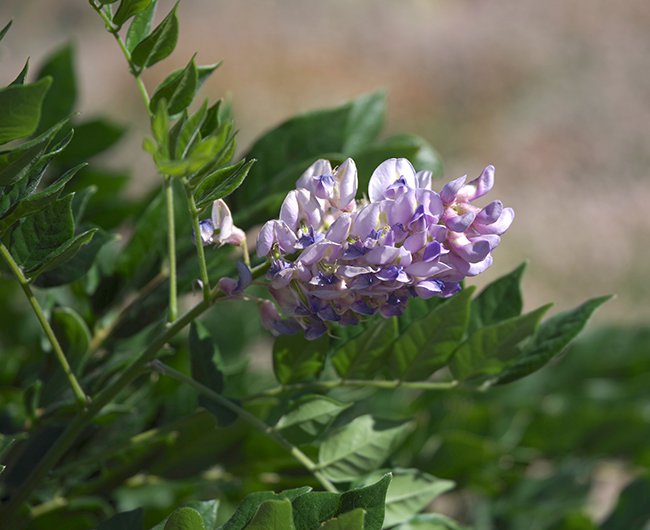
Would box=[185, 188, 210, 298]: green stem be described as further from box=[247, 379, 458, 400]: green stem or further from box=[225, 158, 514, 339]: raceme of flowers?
box=[247, 379, 458, 400]: green stem

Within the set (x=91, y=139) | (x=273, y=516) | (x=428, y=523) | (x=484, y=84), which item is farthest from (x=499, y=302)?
(x=484, y=84)

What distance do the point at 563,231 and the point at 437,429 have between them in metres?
3.08

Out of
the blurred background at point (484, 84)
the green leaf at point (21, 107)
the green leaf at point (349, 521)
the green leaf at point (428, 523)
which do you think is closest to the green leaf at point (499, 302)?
the green leaf at point (428, 523)

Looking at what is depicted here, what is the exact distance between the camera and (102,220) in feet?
2.97

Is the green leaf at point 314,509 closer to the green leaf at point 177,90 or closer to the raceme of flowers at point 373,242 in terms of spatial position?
the raceme of flowers at point 373,242

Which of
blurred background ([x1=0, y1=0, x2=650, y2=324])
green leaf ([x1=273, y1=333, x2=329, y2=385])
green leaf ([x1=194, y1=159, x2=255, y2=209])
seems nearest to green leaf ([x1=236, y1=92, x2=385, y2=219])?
green leaf ([x1=273, y1=333, x2=329, y2=385])

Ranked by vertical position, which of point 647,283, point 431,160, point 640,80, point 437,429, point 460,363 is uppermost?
point 431,160

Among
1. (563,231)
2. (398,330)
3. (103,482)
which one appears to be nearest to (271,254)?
(398,330)

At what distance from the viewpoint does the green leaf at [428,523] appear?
25.1 inches

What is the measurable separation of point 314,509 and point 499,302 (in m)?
0.23

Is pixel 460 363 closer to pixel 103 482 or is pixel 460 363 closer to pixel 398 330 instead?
pixel 398 330

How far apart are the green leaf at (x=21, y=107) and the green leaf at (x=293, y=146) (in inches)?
11.3

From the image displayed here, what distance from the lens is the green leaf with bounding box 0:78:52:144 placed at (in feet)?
1.42

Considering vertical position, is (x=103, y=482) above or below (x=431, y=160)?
below
